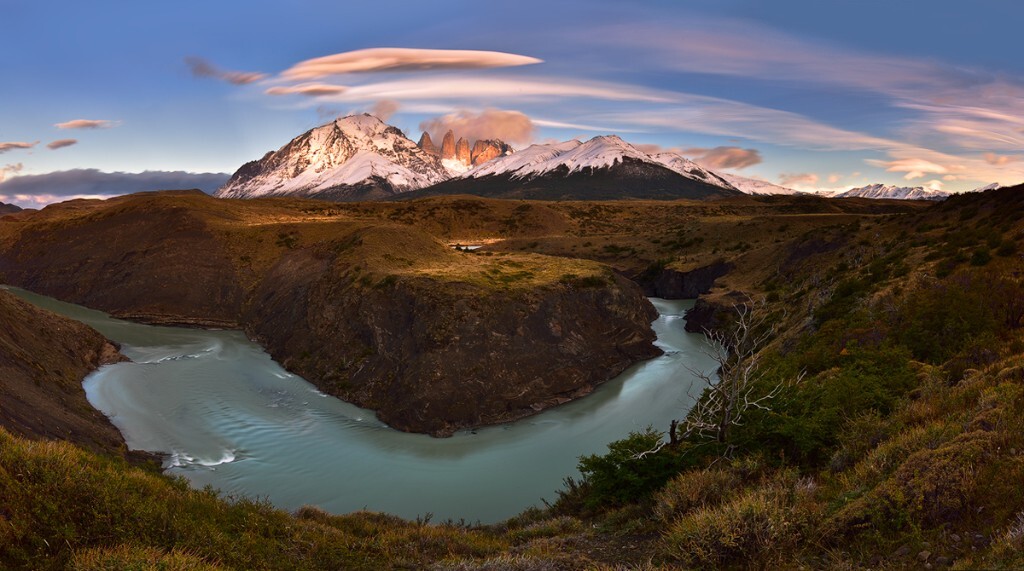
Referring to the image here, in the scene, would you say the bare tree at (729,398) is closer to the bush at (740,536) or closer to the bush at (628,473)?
the bush at (628,473)

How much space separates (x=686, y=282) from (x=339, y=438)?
55.2 metres

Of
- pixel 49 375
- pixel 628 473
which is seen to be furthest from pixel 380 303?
pixel 628 473

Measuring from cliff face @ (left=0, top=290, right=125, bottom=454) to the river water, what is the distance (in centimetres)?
173

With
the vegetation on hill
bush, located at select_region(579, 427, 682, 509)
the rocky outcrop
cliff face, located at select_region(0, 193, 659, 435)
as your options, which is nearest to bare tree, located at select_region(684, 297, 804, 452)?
the vegetation on hill

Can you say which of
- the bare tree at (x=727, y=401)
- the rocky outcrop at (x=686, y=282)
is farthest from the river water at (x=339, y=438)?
the rocky outcrop at (x=686, y=282)

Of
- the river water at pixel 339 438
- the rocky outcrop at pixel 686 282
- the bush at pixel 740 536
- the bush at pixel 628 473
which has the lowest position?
the river water at pixel 339 438

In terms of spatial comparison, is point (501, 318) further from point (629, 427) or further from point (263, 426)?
point (263, 426)

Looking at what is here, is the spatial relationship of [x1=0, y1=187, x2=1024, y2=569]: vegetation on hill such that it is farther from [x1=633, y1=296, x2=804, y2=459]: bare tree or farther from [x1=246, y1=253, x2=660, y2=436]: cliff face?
[x1=246, y1=253, x2=660, y2=436]: cliff face

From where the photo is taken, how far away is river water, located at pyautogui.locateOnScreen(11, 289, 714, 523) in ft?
80.6

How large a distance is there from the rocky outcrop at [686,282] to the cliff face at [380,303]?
16365 mm

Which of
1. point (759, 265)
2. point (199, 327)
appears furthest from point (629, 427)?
point (199, 327)

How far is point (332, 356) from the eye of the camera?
39594 millimetres

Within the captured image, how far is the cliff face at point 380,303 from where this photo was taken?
3444cm

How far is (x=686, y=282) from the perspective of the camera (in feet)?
232
